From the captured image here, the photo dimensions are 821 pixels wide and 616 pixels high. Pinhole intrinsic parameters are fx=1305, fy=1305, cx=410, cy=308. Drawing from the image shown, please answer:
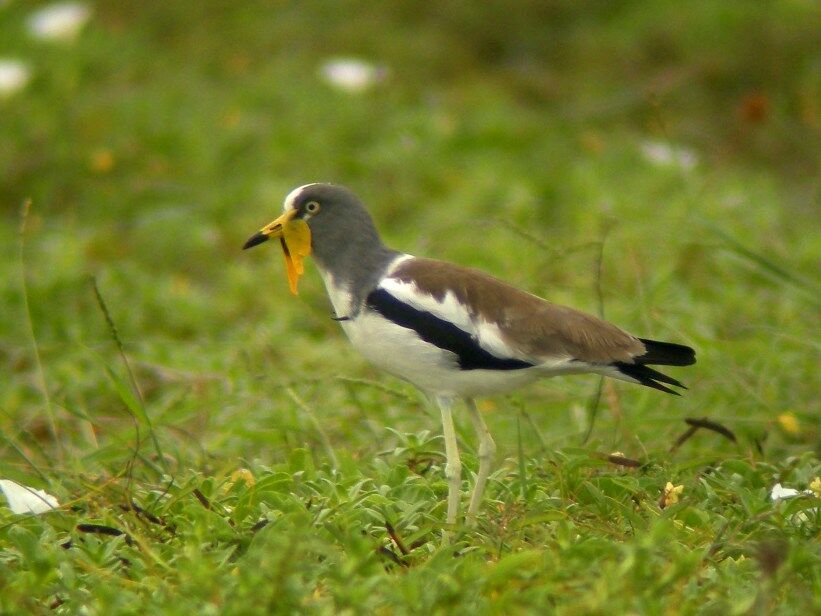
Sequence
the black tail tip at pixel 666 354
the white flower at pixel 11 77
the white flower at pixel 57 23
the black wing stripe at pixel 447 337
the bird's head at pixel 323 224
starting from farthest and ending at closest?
the white flower at pixel 57 23 < the white flower at pixel 11 77 < the bird's head at pixel 323 224 < the black tail tip at pixel 666 354 < the black wing stripe at pixel 447 337

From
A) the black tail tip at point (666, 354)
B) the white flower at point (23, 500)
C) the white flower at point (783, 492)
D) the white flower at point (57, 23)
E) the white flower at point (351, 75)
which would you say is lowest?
the white flower at point (783, 492)

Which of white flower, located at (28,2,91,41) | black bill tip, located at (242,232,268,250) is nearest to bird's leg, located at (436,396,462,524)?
black bill tip, located at (242,232,268,250)

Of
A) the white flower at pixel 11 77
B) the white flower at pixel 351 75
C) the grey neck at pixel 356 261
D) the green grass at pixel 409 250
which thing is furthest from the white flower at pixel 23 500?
the white flower at pixel 351 75

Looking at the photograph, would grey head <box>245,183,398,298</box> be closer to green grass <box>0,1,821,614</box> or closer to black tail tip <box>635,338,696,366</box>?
green grass <box>0,1,821,614</box>

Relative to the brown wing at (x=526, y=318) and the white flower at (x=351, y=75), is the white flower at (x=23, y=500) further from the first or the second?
the white flower at (x=351, y=75)

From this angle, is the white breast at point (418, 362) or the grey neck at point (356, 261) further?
the grey neck at point (356, 261)

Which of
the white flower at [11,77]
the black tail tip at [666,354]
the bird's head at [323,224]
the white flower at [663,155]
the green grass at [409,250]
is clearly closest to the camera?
the green grass at [409,250]

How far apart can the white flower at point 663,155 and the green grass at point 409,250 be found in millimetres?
95

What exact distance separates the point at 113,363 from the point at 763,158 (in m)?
4.95

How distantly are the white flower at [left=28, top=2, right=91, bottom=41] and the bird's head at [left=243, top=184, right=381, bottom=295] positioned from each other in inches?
249

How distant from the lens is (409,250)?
21.5 ft

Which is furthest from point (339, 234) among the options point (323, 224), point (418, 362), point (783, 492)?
point (783, 492)

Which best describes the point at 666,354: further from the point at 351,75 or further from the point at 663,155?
the point at 351,75

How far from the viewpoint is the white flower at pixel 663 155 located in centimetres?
803
